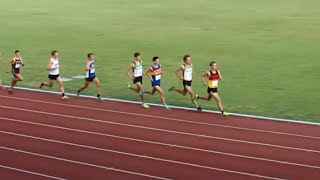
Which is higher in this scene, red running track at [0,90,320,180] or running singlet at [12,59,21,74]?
running singlet at [12,59,21,74]

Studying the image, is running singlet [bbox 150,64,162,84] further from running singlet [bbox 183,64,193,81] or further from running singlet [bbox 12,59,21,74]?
running singlet [bbox 12,59,21,74]

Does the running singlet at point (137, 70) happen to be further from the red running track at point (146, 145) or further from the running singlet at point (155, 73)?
the red running track at point (146, 145)

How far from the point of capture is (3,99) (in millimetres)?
15219

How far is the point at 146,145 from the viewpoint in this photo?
36.0ft

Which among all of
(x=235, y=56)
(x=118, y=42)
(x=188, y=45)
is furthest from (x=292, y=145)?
(x=118, y=42)

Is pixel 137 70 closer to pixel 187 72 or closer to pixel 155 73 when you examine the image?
pixel 155 73

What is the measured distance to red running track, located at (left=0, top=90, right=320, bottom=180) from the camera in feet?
31.3

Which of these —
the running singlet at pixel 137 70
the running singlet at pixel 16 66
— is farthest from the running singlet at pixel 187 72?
the running singlet at pixel 16 66

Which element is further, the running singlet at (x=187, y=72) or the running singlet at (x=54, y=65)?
the running singlet at (x=54, y=65)

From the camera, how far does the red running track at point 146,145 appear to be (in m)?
9.53

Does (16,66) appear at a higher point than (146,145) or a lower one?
higher

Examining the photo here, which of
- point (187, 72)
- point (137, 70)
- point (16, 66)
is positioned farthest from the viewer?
point (16, 66)

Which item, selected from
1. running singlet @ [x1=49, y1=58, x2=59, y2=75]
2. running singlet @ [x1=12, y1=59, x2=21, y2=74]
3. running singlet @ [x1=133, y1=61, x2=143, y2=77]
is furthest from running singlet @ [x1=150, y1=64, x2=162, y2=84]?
running singlet @ [x1=12, y1=59, x2=21, y2=74]

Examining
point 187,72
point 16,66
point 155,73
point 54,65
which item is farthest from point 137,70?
point 16,66
